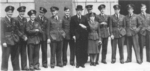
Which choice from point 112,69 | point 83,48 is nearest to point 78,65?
point 83,48

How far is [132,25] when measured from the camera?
673cm

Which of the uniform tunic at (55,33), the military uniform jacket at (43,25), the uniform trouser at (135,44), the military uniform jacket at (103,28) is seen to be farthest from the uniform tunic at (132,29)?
the military uniform jacket at (43,25)

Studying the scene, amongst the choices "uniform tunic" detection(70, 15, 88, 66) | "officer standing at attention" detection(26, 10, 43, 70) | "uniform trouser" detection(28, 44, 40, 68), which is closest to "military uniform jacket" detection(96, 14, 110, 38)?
"uniform tunic" detection(70, 15, 88, 66)

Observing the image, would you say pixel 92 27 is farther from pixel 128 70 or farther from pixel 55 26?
pixel 128 70

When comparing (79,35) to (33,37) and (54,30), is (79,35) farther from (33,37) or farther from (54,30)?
(33,37)

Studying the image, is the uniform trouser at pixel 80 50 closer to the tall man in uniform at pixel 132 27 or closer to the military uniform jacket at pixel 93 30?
the military uniform jacket at pixel 93 30

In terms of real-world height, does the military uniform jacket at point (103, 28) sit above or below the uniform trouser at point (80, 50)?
above

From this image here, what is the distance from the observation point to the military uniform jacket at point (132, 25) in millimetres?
6723

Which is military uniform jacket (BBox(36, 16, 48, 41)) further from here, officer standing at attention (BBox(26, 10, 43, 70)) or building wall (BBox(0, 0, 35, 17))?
building wall (BBox(0, 0, 35, 17))

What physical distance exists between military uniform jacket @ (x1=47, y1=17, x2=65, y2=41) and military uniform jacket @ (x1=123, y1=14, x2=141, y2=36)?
2050 millimetres

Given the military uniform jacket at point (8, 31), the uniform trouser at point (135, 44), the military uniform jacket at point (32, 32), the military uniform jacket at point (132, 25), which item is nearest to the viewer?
the military uniform jacket at point (8, 31)

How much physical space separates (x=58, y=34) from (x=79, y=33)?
63 cm

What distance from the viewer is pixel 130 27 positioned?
673 cm

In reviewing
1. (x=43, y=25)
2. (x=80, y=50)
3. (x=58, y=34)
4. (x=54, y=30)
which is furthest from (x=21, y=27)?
(x=80, y=50)
